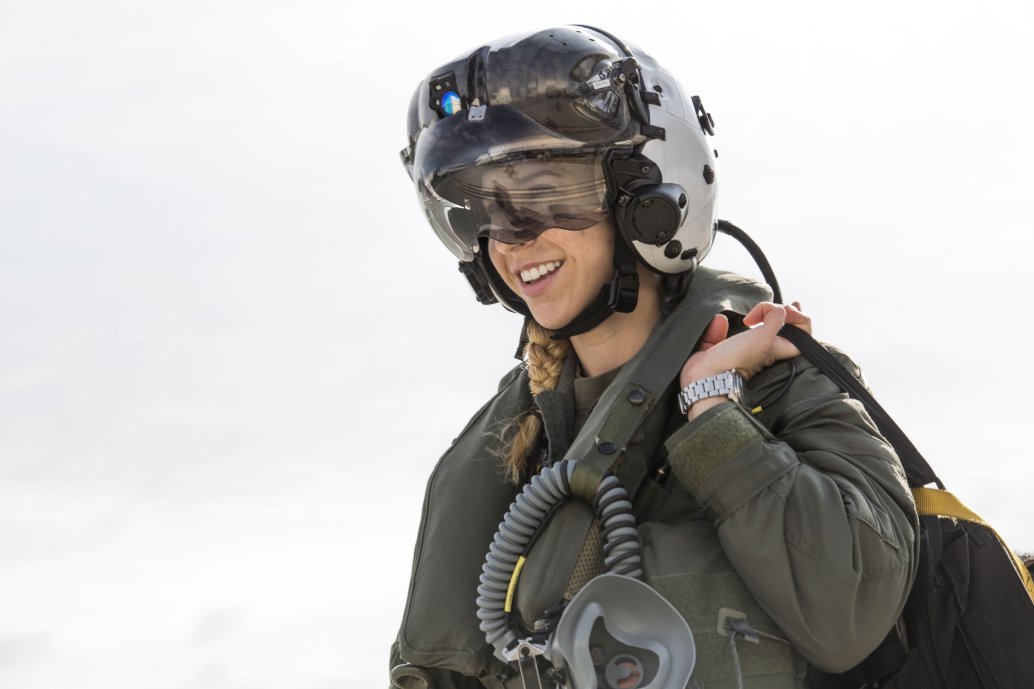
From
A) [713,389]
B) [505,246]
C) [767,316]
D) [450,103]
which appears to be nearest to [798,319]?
[767,316]

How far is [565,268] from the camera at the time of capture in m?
3.40

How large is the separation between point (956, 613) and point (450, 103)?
1.85 m

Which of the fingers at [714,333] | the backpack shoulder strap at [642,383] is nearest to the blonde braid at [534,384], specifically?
the backpack shoulder strap at [642,383]

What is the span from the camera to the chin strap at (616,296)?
3.35 metres

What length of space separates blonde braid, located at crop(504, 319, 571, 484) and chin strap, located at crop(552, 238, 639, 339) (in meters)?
0.20

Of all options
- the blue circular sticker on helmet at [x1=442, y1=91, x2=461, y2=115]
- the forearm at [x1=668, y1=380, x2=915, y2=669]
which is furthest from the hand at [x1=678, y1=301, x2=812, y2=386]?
the blue circular sticker on helmet at [x1=442, y1=91, x2=461, y2=115]

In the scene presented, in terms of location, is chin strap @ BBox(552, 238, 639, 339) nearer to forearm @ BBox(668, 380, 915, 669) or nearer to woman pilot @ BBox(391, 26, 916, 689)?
woman pilot @ BBox(391, 26, 916, 689)

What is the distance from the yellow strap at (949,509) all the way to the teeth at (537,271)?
3.68ft

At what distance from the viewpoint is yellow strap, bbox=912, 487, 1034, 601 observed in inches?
115

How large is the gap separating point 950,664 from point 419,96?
2.07 metres

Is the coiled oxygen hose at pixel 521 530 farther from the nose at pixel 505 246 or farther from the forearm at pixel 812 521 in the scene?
the nose at pixel 505 246

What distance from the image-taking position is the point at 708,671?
2779 mm

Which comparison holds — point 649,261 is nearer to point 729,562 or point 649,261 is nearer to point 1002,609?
point 729,562

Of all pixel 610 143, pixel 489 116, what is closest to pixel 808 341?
pixel 610 143
